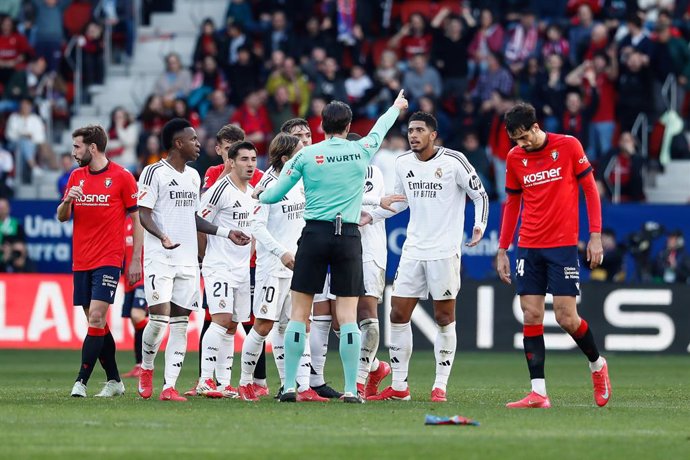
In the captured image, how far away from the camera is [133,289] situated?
1892 centimetres

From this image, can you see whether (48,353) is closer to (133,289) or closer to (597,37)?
(133,289)

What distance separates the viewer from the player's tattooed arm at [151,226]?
1388 cm

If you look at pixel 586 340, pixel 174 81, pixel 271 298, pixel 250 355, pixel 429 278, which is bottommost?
pixel 250 355

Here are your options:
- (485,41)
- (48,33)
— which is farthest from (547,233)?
(48,33)

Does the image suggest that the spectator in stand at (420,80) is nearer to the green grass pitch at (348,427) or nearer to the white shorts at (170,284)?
the green grass pitch at (348,427)

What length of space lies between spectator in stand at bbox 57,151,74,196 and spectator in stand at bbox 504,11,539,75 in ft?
28.4

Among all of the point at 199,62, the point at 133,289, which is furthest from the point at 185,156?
the point at 199,62

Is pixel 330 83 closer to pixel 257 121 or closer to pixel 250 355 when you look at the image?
pixel 257 121

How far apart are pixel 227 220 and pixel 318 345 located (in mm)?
1543

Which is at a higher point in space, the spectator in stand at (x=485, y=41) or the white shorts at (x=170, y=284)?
the spectator in stand at (x=485, y=41)

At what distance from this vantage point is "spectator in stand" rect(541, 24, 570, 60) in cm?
2791

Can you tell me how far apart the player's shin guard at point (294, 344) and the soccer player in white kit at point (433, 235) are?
1.29 m

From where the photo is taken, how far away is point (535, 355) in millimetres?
13375

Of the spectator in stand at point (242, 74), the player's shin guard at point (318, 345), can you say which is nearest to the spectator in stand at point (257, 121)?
the spectator in stand at point (242, 74)
